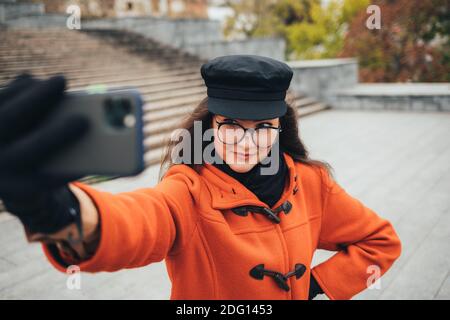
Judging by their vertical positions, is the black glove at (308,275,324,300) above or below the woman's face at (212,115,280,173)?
below

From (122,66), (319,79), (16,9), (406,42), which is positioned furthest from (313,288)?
(16,9)

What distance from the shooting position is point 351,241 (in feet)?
5.07

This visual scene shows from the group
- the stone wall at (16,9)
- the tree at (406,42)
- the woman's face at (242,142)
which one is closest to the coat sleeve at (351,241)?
the woman's face at (242,142)

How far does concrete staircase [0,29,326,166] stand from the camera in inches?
304

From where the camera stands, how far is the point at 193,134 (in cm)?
143

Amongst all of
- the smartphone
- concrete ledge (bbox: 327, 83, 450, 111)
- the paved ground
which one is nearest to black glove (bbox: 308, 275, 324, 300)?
the smartphone

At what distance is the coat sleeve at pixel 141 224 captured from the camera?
0.89 m

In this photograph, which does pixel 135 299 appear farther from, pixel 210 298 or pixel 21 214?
pixel 21 214

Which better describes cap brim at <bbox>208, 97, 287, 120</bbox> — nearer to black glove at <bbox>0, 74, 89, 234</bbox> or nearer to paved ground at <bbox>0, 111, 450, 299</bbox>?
black glove at <bbox>0, 74, 89, 234</bbox>

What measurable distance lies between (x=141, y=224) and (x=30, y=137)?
45cm

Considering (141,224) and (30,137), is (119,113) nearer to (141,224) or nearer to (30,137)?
(30,137)

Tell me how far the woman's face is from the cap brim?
0.04 meters
